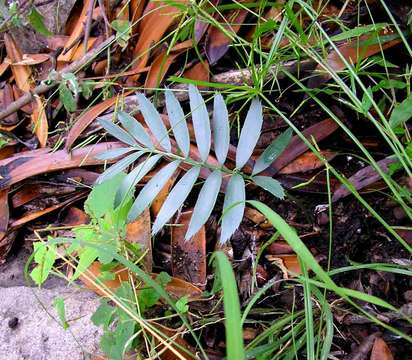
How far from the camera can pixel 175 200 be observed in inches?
35.8

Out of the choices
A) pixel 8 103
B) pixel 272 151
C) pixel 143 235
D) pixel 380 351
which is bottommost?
pixel 380 351

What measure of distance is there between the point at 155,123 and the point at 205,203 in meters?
0.20

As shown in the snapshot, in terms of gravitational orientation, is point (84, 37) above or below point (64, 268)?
above

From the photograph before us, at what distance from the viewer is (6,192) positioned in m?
1.14

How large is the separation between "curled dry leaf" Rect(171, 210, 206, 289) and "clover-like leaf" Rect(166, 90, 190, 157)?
15cm

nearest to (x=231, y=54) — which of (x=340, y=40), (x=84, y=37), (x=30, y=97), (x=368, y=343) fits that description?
(x=340, y=40)

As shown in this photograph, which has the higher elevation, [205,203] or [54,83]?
[54,83]

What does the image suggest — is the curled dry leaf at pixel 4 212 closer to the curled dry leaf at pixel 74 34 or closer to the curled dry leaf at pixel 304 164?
the curled dry leaf at pixel 74 34

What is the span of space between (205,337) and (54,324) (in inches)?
12.3

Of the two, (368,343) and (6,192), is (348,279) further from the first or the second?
(6,192)

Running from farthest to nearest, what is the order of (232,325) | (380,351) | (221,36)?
1. (221,36)
2. (380,351)
3. (232,325)

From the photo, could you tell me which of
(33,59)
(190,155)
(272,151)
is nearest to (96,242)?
(190,155)

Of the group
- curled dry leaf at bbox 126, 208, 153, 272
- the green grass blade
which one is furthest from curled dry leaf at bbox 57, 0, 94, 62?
the green grass blade

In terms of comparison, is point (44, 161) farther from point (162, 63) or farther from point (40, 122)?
point (162, 63)
